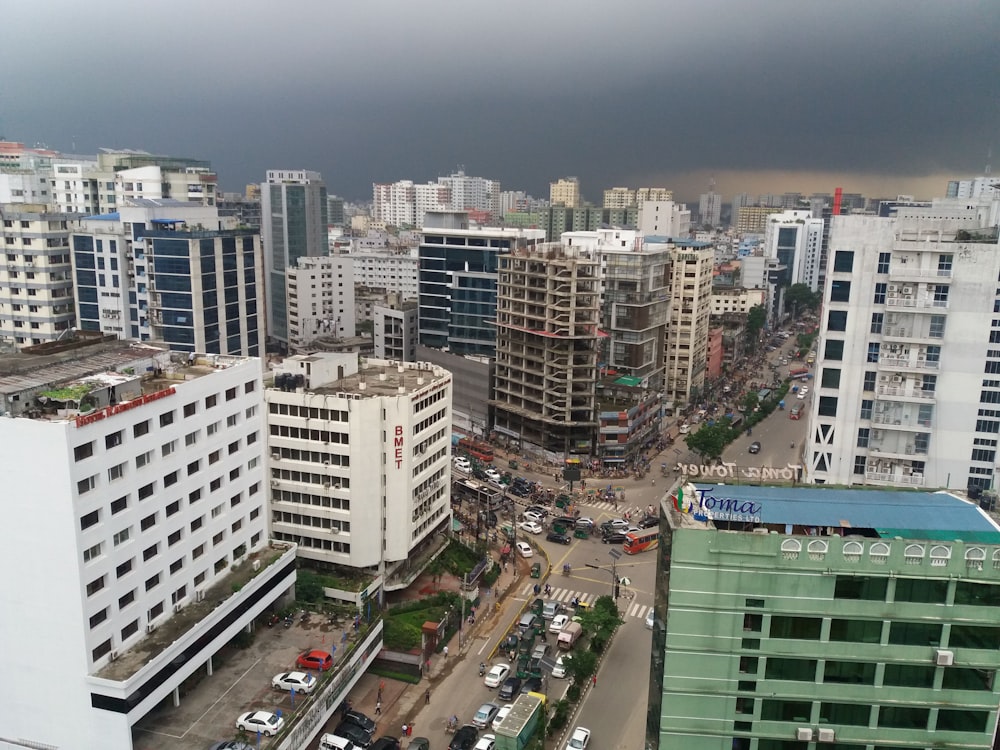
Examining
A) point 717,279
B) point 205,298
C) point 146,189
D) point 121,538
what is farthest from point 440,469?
point 717,279

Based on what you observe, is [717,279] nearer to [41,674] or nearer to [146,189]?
[146,189]

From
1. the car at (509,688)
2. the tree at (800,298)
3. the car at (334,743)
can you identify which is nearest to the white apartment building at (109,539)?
the car at (334,743)

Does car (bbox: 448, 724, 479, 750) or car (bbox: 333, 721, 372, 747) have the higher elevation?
car (bbox: 333, 721, 372, 747)

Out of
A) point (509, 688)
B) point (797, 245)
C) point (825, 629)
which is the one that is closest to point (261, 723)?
point (509, 688)

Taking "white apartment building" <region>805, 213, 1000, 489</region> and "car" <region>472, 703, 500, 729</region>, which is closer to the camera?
"car" <region>472, 703, 500, 729</region>

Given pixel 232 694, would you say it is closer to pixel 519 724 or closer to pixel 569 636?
pixel 519 724

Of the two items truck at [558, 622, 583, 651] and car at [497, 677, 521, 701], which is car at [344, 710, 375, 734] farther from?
truck at [558, 622, 583, 651]

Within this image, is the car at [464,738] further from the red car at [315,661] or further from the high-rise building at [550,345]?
the high-rise building at [550,345]

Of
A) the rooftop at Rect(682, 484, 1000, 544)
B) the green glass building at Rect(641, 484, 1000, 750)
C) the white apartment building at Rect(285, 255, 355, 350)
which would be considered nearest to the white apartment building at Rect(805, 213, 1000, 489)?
the rooftop at Rect(682, 484, 1000, 544)
